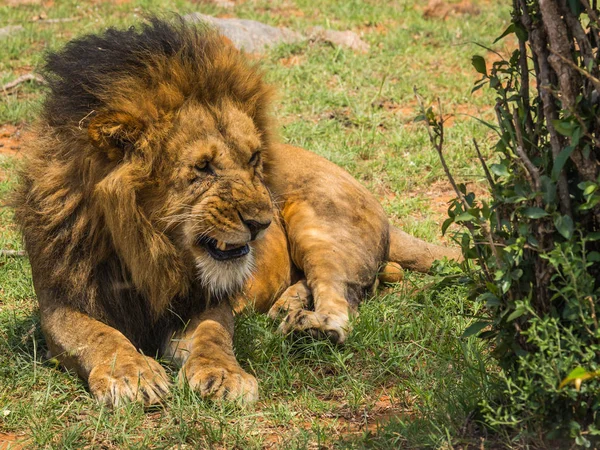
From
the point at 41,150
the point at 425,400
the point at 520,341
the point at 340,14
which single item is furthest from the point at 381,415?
the point at 340,14

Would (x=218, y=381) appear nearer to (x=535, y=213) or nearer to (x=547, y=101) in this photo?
(x=535, y=213)

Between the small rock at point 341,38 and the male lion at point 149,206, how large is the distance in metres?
5.41

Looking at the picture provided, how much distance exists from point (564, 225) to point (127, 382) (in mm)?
1760

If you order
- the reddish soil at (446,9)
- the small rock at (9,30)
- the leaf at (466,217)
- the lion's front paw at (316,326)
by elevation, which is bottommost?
the lion's front paw at (316,326)

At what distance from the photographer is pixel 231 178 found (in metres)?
3.66

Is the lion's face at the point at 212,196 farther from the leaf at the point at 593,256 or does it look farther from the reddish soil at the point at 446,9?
the reddish soil at the point at 446,9

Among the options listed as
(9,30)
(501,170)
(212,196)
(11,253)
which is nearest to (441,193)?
(11,253)

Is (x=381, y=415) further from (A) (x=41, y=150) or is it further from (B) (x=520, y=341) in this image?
(A) (x=41, y=150)

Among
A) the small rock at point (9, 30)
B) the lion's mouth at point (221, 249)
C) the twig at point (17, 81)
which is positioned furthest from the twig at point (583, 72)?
the small rock at point (9, 30)

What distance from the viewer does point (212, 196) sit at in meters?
3.61

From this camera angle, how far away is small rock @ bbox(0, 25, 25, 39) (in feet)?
31.8

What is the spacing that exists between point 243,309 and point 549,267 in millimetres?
2199

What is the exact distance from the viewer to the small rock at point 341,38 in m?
9.40

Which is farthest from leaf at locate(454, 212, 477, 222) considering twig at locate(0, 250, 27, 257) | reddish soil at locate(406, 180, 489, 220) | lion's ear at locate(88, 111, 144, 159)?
reddish soil at locate(406, 180, 489, 220)
